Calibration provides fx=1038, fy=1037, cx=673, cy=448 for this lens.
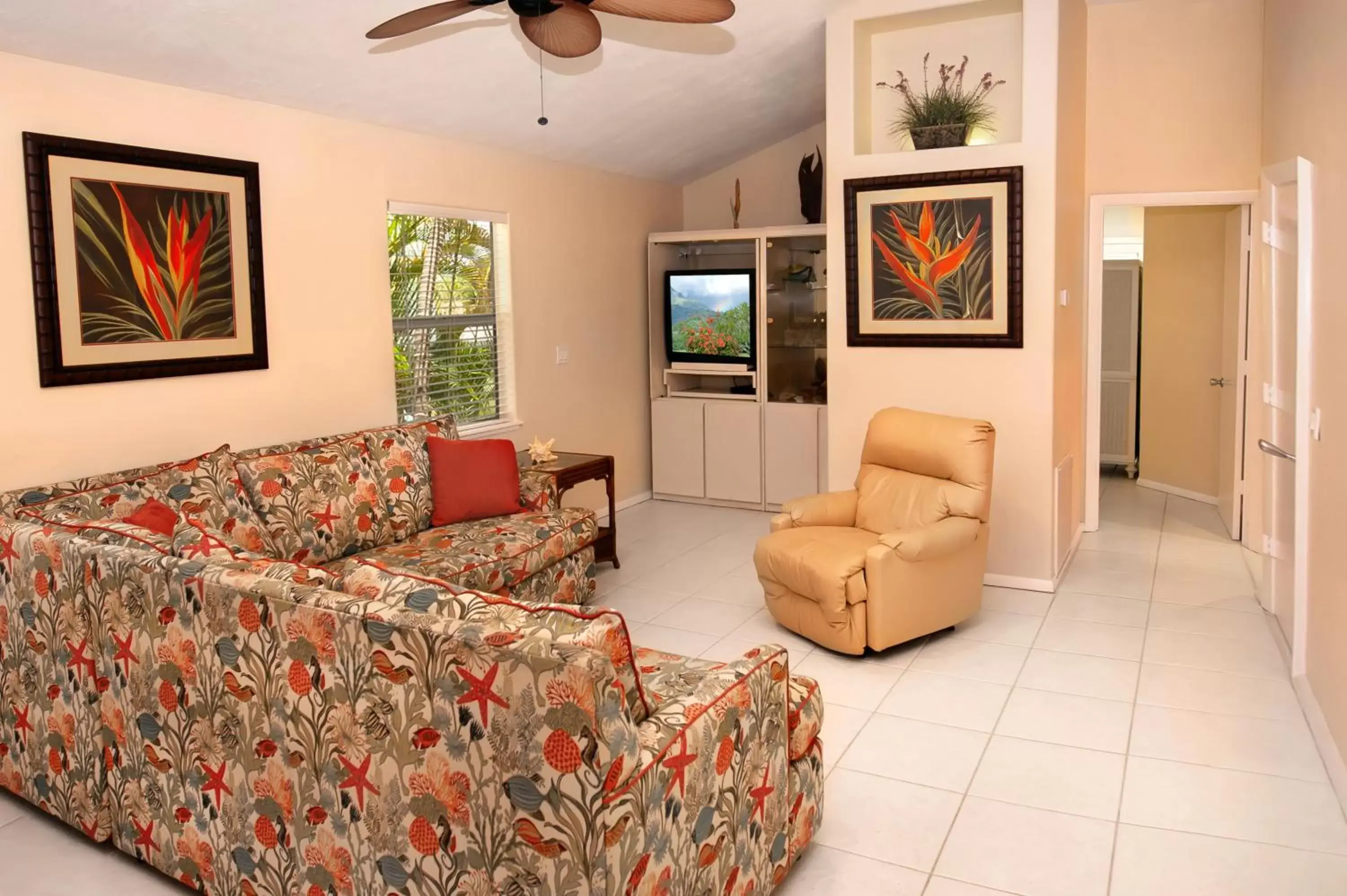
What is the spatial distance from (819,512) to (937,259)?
1407mm

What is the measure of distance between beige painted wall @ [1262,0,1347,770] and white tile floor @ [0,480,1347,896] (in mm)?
295

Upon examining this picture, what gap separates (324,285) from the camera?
15.8 ft

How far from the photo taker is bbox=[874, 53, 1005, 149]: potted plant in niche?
502 centimetres

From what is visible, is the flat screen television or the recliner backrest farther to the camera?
the flat screen television

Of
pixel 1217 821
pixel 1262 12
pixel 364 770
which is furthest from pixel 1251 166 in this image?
pixel 364 770

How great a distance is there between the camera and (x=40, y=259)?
368cm

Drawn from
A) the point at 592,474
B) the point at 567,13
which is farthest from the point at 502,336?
the point at 567,13

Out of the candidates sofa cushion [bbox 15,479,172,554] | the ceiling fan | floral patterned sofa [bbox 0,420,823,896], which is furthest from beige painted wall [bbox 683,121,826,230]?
floral patterned sofa [bbox 0,420,823,896]

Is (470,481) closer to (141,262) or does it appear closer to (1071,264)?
(141,262)

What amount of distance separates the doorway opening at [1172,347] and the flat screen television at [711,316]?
83.3 inches

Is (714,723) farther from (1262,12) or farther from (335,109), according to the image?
(1262,12)

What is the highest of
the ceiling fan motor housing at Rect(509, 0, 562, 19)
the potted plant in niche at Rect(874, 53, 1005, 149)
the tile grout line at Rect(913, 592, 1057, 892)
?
the potted plant in niche at Rect(874, 53, 1005, 149)

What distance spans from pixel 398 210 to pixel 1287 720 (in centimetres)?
443

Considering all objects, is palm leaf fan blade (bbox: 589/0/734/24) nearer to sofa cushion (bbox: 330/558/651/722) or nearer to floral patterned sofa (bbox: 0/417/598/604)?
sofa cushion (bbox: 330/558/651/722)
